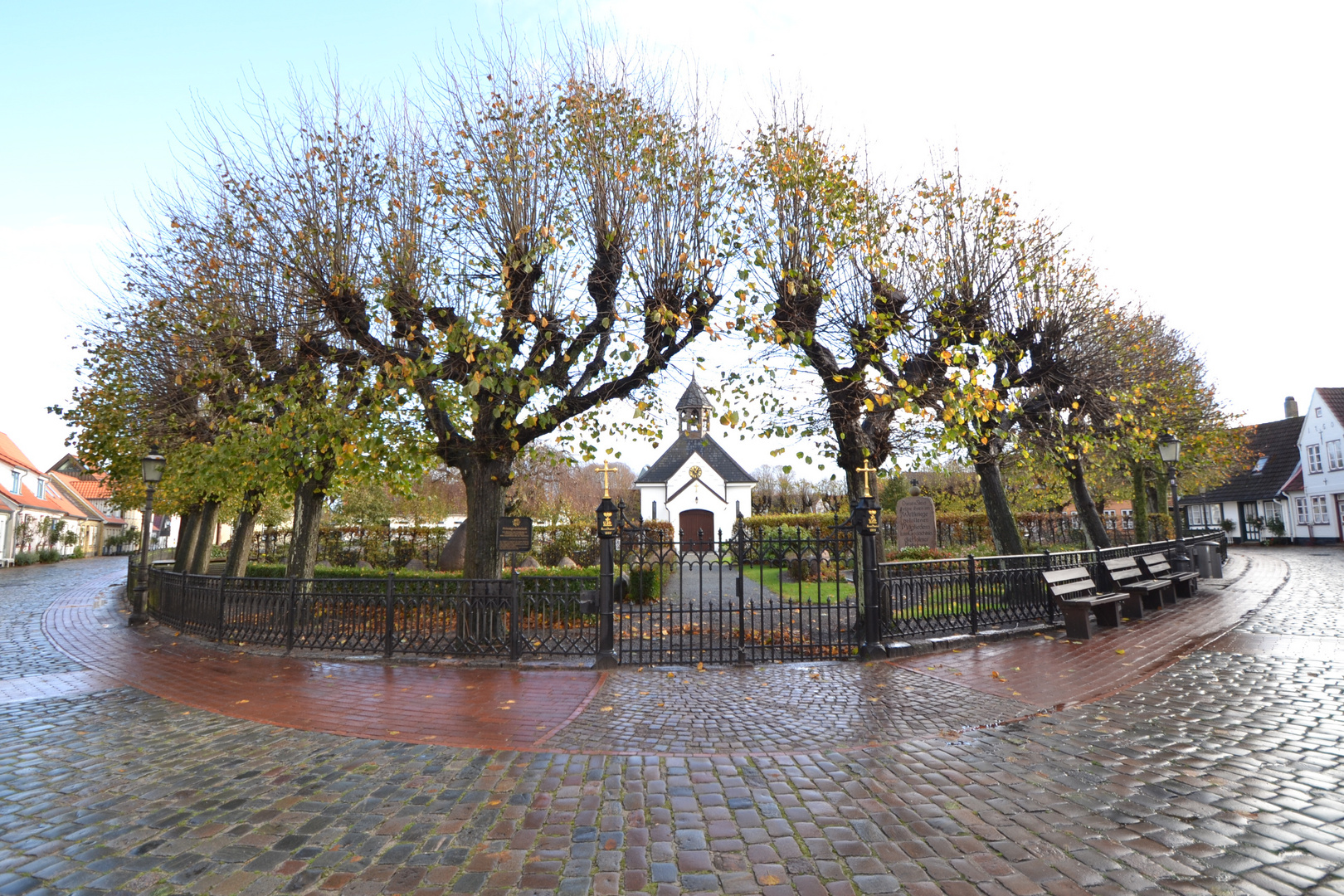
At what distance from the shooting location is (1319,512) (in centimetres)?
3369

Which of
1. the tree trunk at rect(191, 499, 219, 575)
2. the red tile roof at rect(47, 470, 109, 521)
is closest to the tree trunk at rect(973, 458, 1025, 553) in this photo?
the tree trunk at rect(191, 499, 219, 575)

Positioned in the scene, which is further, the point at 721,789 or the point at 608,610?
the point at 608,610

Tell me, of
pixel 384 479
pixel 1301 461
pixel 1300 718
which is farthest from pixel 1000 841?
pixel 1301 461

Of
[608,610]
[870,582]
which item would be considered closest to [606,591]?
[608,610]

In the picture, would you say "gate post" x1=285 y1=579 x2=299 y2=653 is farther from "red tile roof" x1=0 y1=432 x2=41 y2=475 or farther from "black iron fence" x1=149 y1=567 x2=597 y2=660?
"red tile roof" x1=0 y1=432 x2=41 y2=475

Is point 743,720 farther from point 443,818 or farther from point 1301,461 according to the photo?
point 1301,461

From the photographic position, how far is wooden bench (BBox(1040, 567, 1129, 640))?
9.75 m

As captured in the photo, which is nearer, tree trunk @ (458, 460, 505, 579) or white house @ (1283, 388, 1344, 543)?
tree trunk @ (458, 460, 505, 579)

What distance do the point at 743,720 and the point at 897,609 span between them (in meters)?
4.61

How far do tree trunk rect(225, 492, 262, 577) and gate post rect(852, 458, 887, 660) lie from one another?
13.4 meters

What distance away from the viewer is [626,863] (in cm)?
351

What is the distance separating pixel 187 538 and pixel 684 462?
2538cm

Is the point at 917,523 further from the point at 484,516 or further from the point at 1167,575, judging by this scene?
the point at 484,516

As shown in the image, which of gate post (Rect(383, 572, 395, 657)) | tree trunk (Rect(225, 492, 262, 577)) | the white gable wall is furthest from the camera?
the white gable wall
